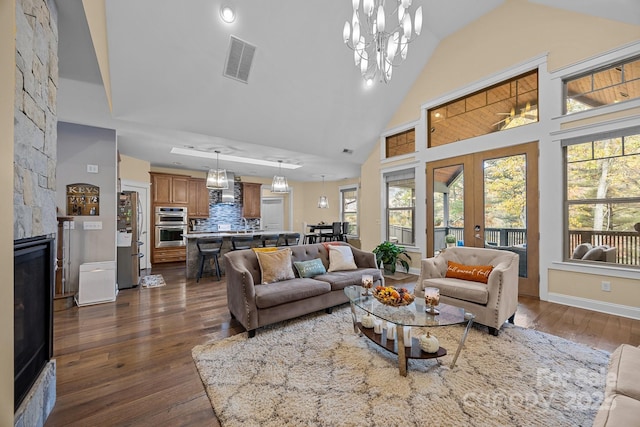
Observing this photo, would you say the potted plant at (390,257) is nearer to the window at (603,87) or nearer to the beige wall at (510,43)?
the beige wall at (510,43)

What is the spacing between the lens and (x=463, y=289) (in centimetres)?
289

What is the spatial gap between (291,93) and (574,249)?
4855 millimetres

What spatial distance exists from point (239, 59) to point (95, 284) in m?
3.88

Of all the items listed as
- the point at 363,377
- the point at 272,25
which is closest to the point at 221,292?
the point at 363,377

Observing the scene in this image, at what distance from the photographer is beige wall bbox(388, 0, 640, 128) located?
347cm

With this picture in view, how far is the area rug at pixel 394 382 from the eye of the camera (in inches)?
64.7

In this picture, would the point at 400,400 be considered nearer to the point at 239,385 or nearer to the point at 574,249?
the point at 239,385

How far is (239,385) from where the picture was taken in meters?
1.96

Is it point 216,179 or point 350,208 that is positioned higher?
point 216,179

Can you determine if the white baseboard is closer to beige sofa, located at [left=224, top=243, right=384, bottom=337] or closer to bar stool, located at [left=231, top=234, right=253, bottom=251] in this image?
beige sofa, located at [left=224, top=243, right=384, bottom=337]

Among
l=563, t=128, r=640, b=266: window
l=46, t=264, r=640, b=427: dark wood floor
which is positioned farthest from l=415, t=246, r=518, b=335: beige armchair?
l=563, t=128, r=640, b=266: window

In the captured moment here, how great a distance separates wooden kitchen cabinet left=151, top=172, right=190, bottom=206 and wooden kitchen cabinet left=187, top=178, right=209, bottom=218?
0.44 feet

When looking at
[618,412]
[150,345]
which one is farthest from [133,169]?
[618,412]

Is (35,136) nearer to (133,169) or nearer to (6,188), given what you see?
(6,188)
